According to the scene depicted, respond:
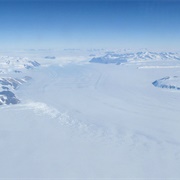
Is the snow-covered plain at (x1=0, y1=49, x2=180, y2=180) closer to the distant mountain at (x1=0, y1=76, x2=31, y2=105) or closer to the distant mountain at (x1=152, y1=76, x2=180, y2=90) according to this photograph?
the distant mountain at (x1=0, y1=76, x2=31, y2=105)

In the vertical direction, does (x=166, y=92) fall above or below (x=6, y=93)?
below

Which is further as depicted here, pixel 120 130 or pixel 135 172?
pixel 120 130

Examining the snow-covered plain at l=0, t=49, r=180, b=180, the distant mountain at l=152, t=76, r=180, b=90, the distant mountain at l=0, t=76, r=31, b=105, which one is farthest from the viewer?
the distant mountain at l=152, t=76, r=180, b=90

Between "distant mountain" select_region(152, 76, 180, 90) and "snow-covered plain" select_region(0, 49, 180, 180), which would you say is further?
"distant mountain" select_region(152, 76, 180, 90)

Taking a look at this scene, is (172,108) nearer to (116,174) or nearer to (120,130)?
(120,130)

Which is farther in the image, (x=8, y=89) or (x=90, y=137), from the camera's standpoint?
(x=8, y=89)

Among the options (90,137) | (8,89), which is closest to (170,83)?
(8,89)

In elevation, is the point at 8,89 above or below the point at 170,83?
above

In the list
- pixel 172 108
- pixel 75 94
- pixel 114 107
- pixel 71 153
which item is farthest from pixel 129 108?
pixel 71 153

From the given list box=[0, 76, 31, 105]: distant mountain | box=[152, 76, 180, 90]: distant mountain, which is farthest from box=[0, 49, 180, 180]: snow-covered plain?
box=[152, 76, 180, 90]: distant mountain

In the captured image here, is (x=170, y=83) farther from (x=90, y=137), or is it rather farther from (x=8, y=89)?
(x=90, y=137)

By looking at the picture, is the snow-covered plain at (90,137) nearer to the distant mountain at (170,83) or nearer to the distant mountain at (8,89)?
the distant mountain at (8,89)
